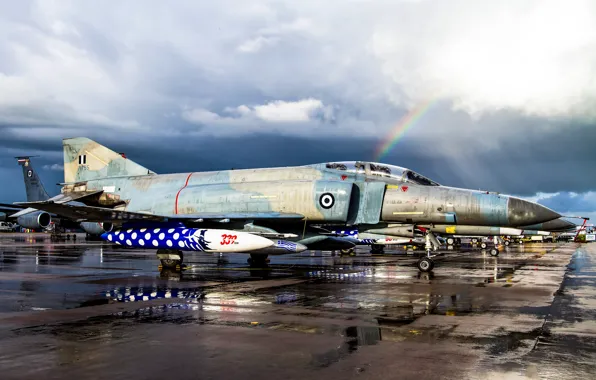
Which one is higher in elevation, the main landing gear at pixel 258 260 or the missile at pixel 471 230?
the missile at pixel 471 230

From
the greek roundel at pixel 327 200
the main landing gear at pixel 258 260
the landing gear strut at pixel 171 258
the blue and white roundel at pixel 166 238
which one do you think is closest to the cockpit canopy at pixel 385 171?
the greek roundel at pixel 327 200

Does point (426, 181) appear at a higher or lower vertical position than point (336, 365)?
higher

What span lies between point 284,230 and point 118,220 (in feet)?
20.2

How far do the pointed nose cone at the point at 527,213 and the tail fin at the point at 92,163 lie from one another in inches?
580

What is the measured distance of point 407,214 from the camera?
1753 centimetres

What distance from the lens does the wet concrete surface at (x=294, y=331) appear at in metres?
5.44

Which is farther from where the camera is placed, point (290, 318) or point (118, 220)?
point (118, 220)

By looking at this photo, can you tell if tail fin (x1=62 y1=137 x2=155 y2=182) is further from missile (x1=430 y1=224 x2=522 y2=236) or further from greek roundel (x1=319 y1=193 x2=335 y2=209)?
missile (x1=430 y1=224 x2=522 y2=236)

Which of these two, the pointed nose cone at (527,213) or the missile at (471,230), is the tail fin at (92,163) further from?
the missile at (471,230)

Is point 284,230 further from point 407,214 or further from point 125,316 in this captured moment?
point 125,316

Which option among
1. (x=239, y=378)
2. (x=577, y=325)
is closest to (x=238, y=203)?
(x=577, y=325)

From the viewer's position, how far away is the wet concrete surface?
5441 millimetres

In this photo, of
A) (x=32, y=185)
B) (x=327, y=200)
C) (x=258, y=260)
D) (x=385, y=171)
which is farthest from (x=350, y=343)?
(x=32, y=185)

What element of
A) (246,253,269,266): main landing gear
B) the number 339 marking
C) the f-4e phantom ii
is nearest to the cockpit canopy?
the f-4e phantom ii
